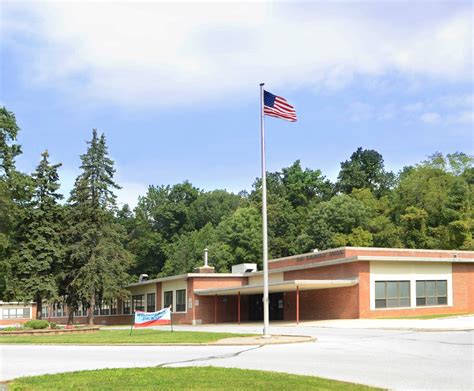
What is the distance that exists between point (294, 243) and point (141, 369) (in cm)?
7402

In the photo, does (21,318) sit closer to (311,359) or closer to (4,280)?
(4,280)

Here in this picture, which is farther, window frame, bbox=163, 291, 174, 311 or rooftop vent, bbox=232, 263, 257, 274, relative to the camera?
window frame, bbox=163, 291, 174, 311

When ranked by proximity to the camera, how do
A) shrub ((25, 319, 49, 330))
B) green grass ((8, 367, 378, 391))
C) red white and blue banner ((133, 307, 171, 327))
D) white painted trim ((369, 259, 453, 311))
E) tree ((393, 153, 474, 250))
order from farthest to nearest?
tree ((393, 153, 474, 250)) → white painted trim ((369, 259, 453, 311)) → shrub ((25, 319, 49, 330)) → red white and blue banner ((133, 307, 171, 327)) → green grass ((8, 367, 378, 391))

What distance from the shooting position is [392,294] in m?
41.8

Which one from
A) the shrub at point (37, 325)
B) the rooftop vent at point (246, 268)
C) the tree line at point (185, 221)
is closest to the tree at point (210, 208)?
Result: the tree line at point (185, 221)

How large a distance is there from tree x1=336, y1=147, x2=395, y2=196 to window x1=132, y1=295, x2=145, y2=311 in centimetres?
5175

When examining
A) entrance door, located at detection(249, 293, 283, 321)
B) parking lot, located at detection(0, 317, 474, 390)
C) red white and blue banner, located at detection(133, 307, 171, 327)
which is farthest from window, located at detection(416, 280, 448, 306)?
red white and blue banner, located at detection(133, 307, 171, 327)

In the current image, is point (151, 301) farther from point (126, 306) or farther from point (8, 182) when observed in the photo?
point (8, 182)

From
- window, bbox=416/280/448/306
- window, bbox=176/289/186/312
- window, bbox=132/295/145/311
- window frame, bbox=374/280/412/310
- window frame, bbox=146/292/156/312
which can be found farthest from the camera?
window, bbox=132/295/145/311

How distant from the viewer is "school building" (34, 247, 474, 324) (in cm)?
4062

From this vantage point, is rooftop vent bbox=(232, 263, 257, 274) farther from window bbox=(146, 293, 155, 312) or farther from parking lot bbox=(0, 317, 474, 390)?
parking lot bbox=(0, 317, 474, 390)

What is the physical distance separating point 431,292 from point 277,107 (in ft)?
73.6

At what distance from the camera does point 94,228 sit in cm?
5900

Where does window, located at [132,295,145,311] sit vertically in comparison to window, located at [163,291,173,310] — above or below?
below
